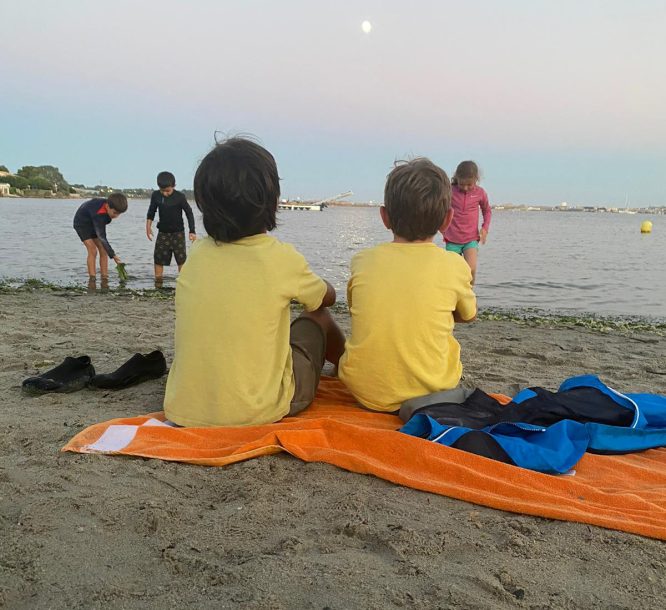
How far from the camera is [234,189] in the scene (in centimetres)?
302

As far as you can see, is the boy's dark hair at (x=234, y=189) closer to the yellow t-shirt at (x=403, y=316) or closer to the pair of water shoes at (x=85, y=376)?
the yellow t-shirt at (x=403, y=316)

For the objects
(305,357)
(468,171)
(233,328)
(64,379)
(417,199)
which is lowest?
(64,379)

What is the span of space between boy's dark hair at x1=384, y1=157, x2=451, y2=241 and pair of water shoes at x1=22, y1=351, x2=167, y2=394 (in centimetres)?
206

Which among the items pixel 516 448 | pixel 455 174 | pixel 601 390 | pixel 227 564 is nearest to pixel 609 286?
pixel 455 174

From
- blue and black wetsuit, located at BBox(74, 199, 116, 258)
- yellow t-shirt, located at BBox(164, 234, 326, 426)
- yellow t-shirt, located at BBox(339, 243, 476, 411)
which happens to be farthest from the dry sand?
blue and black wetsuit, located at BBox(74, 199, 116, 258)

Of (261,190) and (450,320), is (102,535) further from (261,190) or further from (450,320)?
(450,320)

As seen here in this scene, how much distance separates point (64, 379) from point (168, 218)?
7171mm

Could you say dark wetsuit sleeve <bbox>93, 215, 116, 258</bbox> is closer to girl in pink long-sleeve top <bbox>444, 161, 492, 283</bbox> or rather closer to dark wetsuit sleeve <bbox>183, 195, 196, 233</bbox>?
dark wetsuit sleeve <bbox>183, 195, 196, 233</bbox>

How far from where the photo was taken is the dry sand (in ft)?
5.65

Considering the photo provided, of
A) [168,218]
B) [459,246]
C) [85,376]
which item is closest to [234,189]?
[85,376]

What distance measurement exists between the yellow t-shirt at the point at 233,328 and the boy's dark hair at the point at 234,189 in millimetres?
97

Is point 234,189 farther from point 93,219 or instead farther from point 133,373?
point 93,219

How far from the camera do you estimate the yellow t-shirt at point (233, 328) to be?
9.91 ft

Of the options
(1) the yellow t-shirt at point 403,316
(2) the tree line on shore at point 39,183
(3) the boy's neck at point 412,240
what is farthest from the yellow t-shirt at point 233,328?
(2) the tree line on shore at point 39,183
